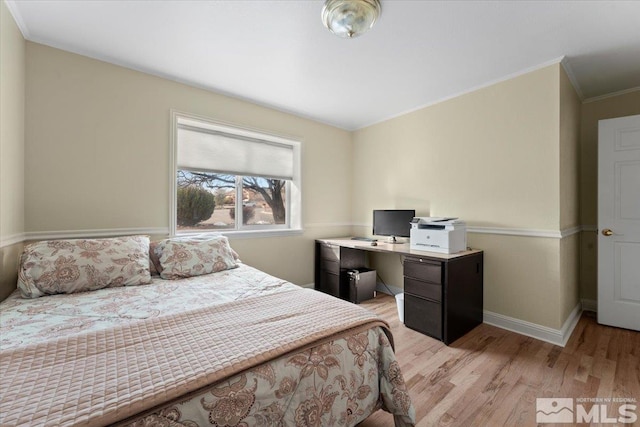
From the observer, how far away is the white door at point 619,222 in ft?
8.00

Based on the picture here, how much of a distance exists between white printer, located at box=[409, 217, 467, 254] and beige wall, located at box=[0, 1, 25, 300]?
3.13 meters

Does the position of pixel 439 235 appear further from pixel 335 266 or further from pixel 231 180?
pixel 231 180

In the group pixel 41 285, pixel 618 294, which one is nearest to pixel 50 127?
pixel 41 285

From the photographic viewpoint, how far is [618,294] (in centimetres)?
252

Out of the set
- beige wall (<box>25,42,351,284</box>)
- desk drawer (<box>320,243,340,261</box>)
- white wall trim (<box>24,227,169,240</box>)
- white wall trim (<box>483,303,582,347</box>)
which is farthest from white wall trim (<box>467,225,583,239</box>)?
white wall trim (<box>24,227,169,240</box>)

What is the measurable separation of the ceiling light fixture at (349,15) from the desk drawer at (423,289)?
2.06m

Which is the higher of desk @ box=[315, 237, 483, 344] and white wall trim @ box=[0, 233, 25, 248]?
white wall trim @ box=[0, 233, 25, 248]

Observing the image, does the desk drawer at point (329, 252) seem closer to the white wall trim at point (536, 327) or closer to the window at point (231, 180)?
the window at point (231, 180)

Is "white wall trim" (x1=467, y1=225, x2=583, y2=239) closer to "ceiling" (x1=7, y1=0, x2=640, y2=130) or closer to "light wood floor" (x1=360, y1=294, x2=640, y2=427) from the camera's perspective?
"light wood floor" (x1=360, y1=294, x2=640, y2=427)

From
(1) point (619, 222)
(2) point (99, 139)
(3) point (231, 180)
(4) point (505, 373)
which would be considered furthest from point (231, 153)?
(1) point (619, 222)

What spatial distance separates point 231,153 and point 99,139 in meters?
1.18

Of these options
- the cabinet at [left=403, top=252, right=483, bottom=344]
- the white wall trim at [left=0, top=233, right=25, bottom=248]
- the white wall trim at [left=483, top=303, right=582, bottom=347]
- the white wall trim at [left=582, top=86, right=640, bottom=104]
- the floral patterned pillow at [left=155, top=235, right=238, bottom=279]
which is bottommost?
the white wall trim at [left=483, top=303, right=582, bottom=347]

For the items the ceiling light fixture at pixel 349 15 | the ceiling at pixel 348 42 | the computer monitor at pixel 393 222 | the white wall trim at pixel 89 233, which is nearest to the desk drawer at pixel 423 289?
the computer monitor at pixel 393 222

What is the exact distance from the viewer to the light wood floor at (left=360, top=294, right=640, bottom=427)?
4.97 ft
